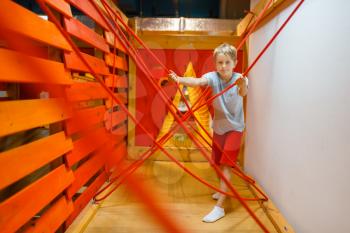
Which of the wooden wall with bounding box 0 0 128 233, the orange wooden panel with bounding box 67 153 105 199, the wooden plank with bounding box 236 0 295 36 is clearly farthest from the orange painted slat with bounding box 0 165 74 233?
the wooden plank with bounding box 236 0 295 36

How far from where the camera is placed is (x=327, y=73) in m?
1.08

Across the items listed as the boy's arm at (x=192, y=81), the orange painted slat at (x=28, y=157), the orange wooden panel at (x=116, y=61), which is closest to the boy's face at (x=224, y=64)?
the boy's arm at (x=192, y=81)

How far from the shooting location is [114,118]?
2137mm

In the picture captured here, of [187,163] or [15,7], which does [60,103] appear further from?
[187,163]

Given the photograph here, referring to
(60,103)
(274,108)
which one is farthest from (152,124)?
(60,103)

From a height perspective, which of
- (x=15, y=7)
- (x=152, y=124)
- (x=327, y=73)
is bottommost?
(x=152, y=124)

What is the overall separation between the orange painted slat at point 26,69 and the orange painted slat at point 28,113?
71mm

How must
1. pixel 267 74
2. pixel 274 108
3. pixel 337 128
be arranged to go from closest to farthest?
pixel 337 128 → pixel 274 108 → pixel 267 74

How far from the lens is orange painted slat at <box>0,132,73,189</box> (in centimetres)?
82

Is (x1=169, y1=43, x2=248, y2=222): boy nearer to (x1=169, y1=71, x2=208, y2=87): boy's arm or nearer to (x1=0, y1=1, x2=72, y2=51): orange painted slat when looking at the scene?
(x1=169, y1=71, x2=208, y2=87): boy's arm

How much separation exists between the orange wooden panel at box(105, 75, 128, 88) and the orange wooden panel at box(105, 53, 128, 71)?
80 mm

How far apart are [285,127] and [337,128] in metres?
0.48

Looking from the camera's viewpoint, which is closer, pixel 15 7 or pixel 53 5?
pixel 15 7

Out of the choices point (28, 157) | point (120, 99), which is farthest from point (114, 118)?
point (28, 157)
